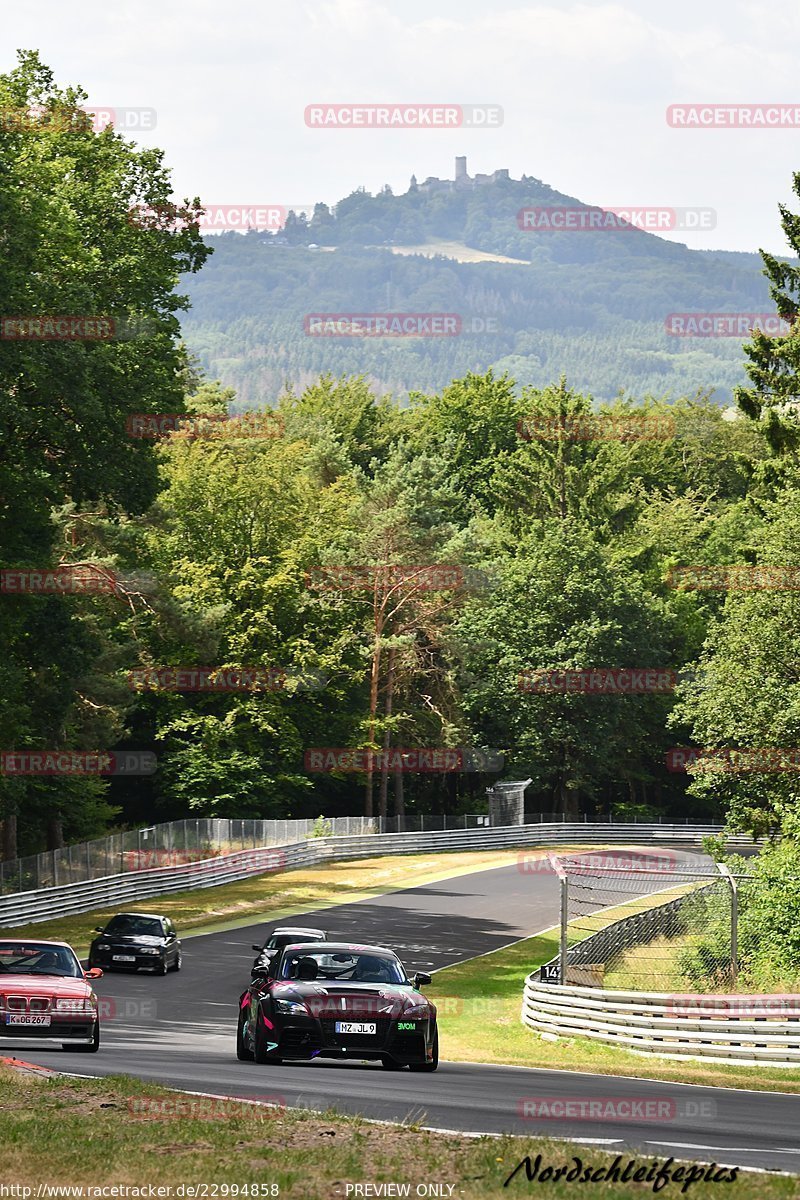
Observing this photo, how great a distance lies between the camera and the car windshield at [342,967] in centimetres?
1741

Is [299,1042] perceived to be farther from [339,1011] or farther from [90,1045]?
[90,1045]

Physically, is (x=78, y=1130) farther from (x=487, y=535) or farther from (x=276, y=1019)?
(x=487, y=535)

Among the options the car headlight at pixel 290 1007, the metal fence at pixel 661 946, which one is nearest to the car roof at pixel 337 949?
the car headlight at pixel 290 1007

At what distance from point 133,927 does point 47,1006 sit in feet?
56.7

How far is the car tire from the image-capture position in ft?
56.6

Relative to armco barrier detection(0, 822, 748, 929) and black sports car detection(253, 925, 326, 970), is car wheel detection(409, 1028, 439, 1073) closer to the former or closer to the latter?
black sports car detection(253, 925, 326, 970)

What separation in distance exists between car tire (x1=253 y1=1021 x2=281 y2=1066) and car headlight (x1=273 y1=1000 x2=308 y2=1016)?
0.35m

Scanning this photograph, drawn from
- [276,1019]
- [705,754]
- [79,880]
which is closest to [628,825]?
[705,754]

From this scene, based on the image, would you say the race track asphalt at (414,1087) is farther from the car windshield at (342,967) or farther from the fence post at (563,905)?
the fence post at (563,905)

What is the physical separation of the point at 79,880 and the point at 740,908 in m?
22.7

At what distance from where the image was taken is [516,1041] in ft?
86.4

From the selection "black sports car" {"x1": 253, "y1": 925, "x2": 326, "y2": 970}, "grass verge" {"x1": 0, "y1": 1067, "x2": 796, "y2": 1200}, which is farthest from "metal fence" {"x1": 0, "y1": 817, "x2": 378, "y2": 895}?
"grass verge" {"x1": 0, "y1": 1067, "x2": 796, "y2": 1200}

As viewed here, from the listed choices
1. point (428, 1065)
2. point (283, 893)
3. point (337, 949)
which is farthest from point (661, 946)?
point (283, 893)

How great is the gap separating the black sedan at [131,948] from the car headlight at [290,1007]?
19.4m
